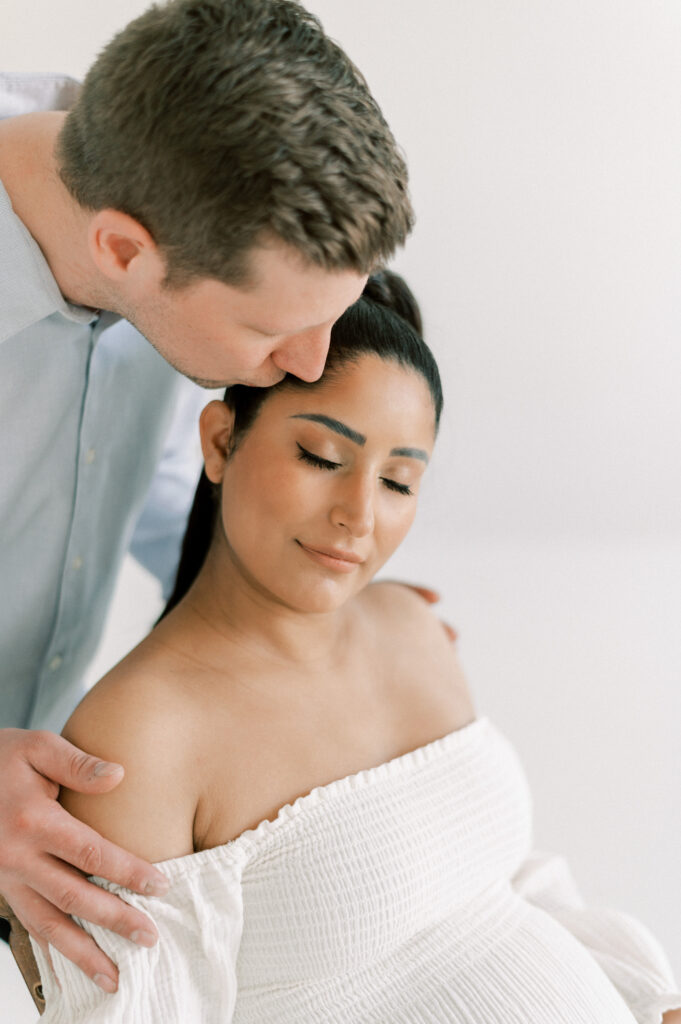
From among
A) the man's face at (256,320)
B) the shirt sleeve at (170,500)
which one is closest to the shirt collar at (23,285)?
the man's face at (256,320)

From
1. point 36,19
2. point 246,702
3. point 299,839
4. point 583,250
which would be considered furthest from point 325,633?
point 583,250

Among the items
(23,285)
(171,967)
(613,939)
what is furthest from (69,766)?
(613,939)

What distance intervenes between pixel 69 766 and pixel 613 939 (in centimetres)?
93

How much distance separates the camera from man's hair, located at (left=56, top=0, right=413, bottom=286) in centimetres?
117

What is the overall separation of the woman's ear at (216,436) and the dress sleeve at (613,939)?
0.82 meters

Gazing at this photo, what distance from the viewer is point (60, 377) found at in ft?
5.26

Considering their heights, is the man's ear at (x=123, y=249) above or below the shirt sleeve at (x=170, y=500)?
above

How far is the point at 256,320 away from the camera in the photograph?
128 centimetres

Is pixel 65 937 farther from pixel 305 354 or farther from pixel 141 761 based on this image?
pixel 305 354

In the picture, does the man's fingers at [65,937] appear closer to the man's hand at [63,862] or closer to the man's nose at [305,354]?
the man's hand at [63,862]

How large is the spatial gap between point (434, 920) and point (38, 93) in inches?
53.9

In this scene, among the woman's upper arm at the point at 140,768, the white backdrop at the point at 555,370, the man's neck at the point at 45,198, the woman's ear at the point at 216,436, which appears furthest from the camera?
the white backdrop at the point at 555,370

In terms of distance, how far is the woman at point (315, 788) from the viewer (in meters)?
1.31

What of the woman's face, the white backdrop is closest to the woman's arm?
the woman's face
